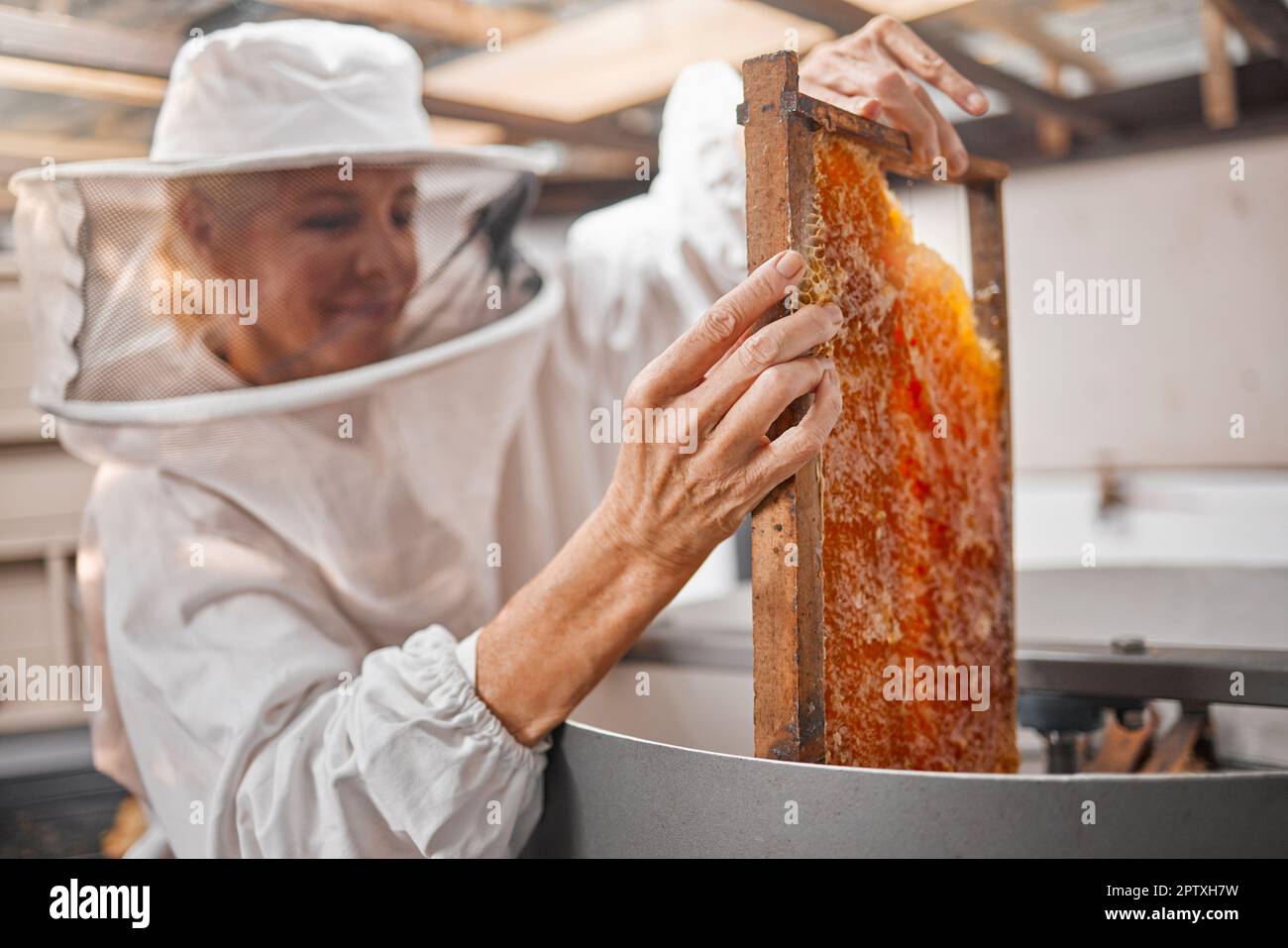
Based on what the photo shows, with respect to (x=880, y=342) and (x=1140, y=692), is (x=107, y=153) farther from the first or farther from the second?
(x=1140, y=692)

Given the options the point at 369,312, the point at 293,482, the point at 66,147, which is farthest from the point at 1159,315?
the point at 66,147

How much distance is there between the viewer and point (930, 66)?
4.20 ft

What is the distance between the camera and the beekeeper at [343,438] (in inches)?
41.6

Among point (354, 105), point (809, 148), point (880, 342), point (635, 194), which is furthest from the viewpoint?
point (635, 194)

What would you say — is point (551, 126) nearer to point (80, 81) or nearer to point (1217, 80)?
point (80, 81)

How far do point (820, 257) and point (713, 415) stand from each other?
0.21 metres

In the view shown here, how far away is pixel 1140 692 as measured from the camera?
1380 millimetres

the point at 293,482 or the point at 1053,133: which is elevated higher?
the point at 1053,133

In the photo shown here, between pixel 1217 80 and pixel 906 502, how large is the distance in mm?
3061

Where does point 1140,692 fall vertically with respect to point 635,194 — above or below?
below

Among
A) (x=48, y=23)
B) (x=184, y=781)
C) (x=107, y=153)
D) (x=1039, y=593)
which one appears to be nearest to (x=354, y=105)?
(x=48, y=23)

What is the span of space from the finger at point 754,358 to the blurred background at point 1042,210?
1.32 meters

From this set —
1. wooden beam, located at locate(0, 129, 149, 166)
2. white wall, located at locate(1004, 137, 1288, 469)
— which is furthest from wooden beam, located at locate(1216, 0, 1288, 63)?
wooden beam, located at locate(0, 129, 149, 166)

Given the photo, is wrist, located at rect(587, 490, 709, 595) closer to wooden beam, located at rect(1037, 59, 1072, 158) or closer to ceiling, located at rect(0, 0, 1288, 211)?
ceiling, located at rect(0, 0, 1288, 211)
